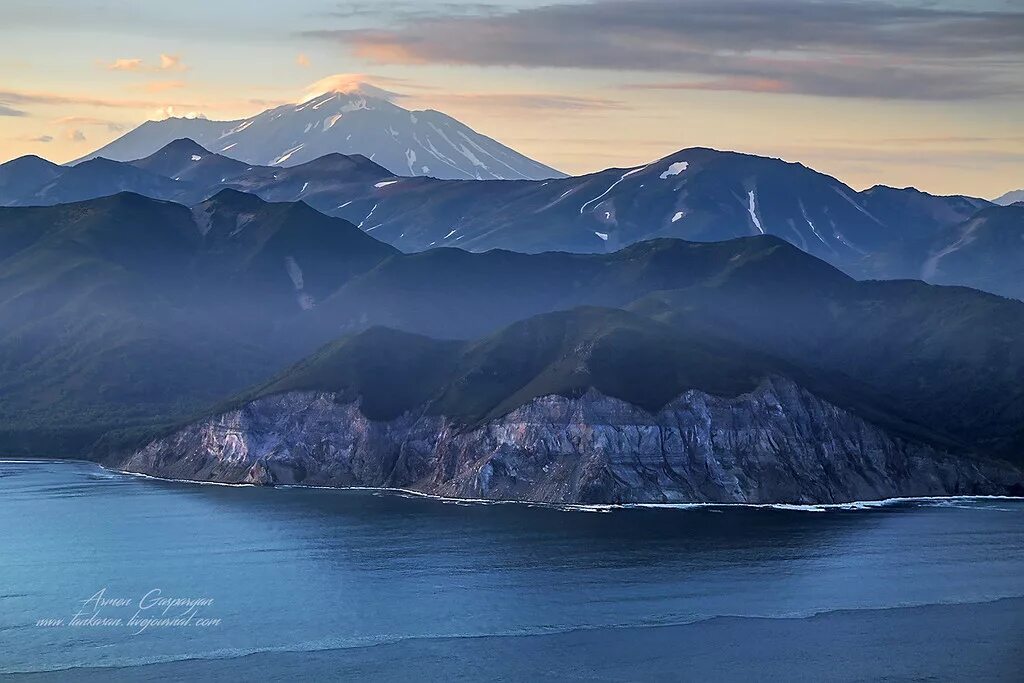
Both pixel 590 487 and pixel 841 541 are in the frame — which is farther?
pixel 590 487

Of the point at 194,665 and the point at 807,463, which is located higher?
the point at 807,463

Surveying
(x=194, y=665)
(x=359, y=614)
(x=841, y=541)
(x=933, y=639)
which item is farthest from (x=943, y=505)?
(x=194, y=665)

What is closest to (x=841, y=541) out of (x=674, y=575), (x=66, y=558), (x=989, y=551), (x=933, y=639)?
(x=989, y=551)

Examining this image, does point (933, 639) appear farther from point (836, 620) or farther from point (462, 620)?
point (462, 620)

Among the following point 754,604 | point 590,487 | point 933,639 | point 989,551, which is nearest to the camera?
point 933,639

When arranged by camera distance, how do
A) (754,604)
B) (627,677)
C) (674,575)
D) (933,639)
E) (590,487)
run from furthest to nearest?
(590,487), (674,575), (754,604), (933,639), (627,677)

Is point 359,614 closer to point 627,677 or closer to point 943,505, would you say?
point 627,677
